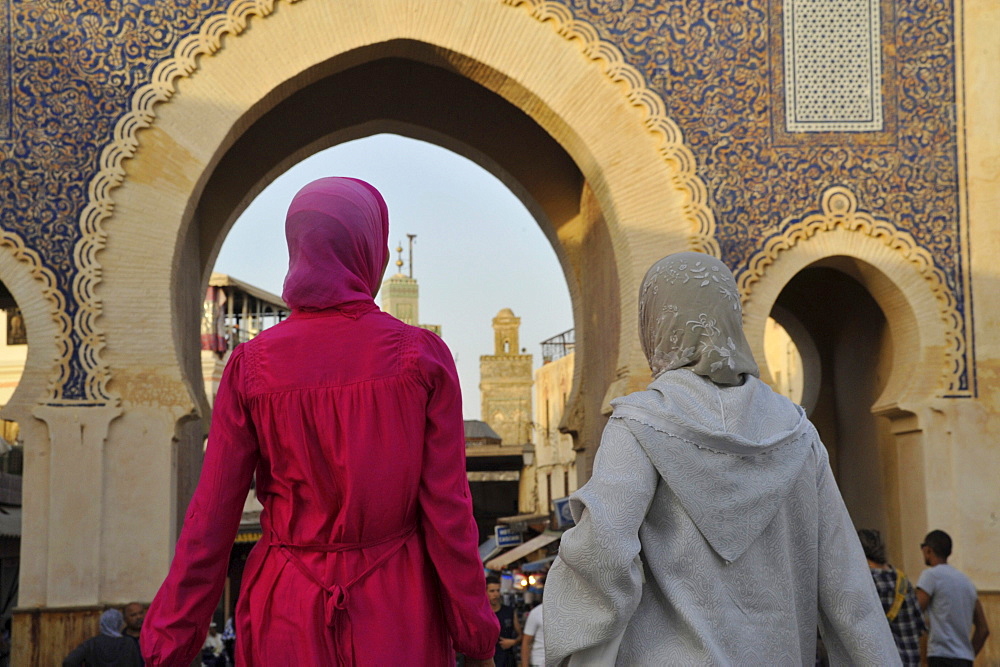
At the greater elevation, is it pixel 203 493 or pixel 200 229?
pixel 200 229

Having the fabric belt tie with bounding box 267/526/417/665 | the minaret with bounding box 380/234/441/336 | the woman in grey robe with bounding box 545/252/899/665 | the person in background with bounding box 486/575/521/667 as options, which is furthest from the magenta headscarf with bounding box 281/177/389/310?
the minaret with bounding box 380/234/441/336

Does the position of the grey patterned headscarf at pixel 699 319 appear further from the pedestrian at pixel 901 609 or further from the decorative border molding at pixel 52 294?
the decorative border molding at pixel 52 294

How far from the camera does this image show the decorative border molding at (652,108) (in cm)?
727

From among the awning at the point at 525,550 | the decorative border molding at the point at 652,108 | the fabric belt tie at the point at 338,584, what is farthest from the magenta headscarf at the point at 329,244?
the awning at the point at 525,550

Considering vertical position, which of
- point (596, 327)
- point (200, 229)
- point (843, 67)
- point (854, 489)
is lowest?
point (854, 489)

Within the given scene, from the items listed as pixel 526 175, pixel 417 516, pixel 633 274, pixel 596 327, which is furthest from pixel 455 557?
pixel 526 175

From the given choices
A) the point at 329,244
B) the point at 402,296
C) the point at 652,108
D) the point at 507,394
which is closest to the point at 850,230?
the point at 652,108

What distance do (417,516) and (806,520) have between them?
693 millimetres

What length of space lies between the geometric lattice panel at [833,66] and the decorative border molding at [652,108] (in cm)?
65

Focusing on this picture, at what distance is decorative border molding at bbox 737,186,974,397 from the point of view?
23.8 feet

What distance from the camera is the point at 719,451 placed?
1990 millimetres

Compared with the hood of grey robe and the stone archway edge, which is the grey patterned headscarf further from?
the stone archway edge

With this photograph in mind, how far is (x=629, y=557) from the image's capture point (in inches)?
74.8

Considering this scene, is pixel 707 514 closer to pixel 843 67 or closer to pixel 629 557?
pixel 629 557
